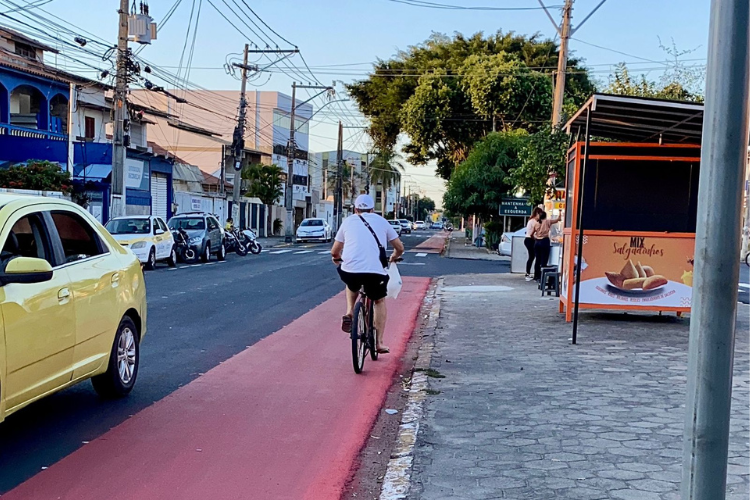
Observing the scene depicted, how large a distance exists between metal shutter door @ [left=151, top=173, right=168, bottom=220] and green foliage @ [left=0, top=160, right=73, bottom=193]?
1479 centimetres

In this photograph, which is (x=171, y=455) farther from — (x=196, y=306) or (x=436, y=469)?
(x=196, y=306)

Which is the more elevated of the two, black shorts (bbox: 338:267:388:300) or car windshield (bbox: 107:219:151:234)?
black shorts (bbox: 338:267:388:300)

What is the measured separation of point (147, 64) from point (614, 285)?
67.8ft

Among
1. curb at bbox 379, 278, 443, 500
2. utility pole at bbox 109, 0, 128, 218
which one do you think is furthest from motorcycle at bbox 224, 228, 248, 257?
curb at bbox 379, 278, 443, 500

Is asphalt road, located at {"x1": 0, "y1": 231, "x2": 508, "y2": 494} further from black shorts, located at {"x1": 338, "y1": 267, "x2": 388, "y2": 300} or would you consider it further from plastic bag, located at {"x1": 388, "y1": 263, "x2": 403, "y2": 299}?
plastic bag, located at {"x1": 388, "y1": 263, "x2": 403, "y2": 299}

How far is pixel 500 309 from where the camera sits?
1345cm

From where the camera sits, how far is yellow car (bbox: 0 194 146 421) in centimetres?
480

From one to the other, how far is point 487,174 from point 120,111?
16.5 meters

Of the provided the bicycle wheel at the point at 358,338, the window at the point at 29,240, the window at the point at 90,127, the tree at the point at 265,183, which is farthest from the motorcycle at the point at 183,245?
the tree at the point at 265,183

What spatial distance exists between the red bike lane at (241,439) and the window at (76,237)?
130 cm

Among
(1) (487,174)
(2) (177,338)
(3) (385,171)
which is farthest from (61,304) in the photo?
(3) (385,171)

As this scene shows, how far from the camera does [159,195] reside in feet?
139

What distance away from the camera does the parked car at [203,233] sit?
2707 cm

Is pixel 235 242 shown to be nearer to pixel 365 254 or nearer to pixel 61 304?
pixel 365 254
